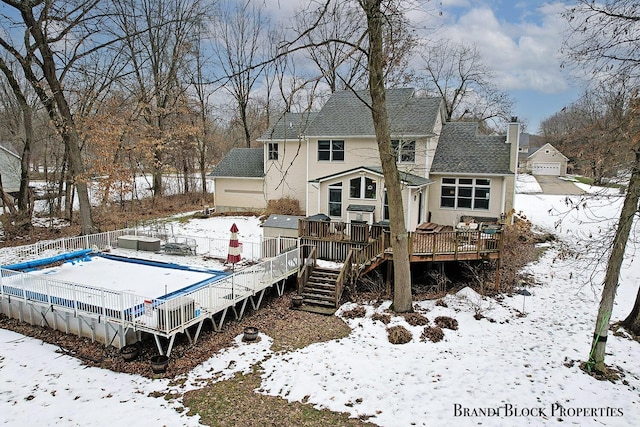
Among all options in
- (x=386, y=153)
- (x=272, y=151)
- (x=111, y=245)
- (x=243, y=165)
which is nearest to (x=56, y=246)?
(x=111, y=245)

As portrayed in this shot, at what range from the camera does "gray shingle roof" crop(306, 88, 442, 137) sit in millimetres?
17250

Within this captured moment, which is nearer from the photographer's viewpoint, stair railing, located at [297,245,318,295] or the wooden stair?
the wooden stair

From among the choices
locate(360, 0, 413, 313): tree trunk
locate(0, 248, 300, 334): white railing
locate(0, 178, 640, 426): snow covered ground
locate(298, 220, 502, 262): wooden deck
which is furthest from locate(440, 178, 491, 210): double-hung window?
locate(0, 248, 300, 334): white railing

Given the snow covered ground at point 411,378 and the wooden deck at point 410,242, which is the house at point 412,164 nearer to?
the wooden deck at point 410,242

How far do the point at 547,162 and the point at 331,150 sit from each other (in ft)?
146

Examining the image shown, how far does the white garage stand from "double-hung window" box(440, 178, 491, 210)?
4085cm

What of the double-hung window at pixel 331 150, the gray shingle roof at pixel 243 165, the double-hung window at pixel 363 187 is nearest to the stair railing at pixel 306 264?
→ the double-hung window at pixel 363 187

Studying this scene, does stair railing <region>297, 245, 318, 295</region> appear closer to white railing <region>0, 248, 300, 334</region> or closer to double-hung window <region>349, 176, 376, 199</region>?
white railing <region>0, 248, 300, 334</region>

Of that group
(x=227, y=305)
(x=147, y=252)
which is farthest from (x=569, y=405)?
(x=147, y=252)

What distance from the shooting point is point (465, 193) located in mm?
17891

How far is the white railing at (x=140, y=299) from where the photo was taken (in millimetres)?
8617

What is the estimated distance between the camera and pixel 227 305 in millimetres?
10266

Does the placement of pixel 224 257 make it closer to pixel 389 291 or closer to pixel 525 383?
pixel 389 291

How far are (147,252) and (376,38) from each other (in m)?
12.3
